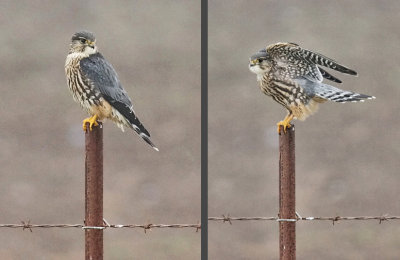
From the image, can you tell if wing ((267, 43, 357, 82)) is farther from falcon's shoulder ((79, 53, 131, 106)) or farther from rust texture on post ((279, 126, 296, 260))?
falcon's shoulder ((79, 53, 131, 106))

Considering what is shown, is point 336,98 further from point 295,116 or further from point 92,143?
point 92,143

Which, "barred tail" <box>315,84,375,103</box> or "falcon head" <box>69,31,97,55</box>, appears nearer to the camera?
"barred tail" <box>315,84,375,103</box>

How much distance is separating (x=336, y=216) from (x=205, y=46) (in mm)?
965

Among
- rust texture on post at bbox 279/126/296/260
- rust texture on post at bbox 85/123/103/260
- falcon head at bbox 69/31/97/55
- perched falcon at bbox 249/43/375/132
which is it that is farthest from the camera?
falcon head at bbox 69/31/97/55

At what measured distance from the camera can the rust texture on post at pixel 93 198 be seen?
294cm

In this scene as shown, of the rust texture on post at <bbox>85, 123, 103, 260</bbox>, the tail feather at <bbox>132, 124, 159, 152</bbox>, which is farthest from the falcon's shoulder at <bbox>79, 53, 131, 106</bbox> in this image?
the rust texture on post at <bbox>85, 123, 103, 260</bbox>

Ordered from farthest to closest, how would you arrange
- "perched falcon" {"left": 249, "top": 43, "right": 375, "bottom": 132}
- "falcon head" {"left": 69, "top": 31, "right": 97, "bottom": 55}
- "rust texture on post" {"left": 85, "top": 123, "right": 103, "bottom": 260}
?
"falcon head" {"left": 69, "top": 31, "right": 97, "bottom": 55}
"perched falcon" {"left": 249, "top": 43, "right": 375, "bottom": 132}
"rust texture on post" {"left": 85, "top": 123, "right": 103, "bottom": 260}

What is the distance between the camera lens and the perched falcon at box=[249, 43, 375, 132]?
332 centimetres

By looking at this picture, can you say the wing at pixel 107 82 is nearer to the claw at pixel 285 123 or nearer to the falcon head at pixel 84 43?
the falcon head at pixel 84 43

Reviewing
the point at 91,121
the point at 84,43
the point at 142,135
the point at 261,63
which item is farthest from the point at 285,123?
the point at 84,43

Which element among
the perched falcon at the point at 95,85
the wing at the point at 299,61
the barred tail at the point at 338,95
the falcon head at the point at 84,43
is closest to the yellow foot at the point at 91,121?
the perched falcon at the point at 95,85

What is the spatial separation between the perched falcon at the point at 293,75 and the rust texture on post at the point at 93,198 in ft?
2.98

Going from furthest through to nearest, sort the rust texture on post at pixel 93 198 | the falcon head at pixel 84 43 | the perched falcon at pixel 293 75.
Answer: the falcon head at pixel 84 43 < the perched falcon at pixel 293 75 < the rust texture on post at pixel 93 198

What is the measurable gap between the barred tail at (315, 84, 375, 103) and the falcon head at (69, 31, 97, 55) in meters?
1.14
